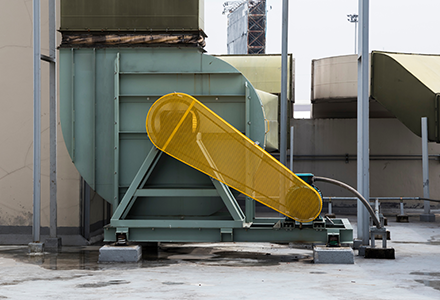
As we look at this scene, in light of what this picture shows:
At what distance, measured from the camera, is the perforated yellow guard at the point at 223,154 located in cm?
768

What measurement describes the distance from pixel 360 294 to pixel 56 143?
20.6ft

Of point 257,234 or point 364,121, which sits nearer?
point 257,234

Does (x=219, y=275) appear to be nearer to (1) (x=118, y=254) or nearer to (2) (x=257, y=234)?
(2) (x=257, y=234)

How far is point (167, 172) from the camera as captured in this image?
8281 millimetres

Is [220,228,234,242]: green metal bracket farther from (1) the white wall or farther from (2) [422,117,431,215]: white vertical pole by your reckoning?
(2) [422,117,431,215]: white vertical pole

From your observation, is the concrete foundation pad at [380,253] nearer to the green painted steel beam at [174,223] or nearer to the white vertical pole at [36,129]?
the green painted steel beam at [174,223]

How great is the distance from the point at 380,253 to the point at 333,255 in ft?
3.20

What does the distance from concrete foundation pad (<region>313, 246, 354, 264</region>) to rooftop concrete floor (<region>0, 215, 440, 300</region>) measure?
0.49ft

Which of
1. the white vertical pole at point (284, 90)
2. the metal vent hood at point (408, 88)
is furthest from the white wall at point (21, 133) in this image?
the metal vent hood at point (408, 88)

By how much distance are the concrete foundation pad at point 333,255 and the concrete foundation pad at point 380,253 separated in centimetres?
67

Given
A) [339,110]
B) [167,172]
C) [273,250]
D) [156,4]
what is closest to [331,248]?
[273,250]

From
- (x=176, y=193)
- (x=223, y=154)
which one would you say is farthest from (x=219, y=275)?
(x=223, y=154)

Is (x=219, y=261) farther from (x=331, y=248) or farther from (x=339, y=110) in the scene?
(x=339, y=110)

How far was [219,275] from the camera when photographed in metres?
6.90
